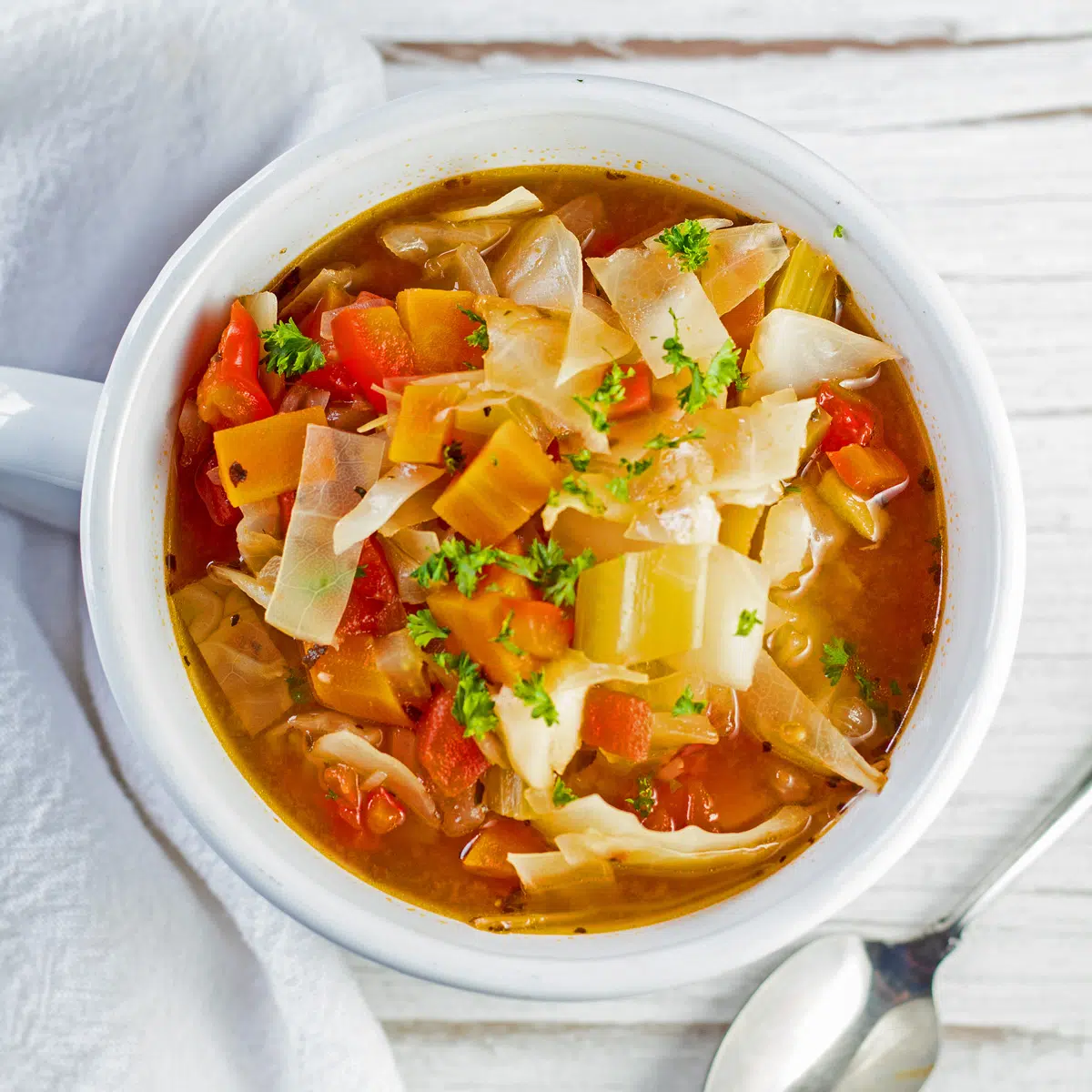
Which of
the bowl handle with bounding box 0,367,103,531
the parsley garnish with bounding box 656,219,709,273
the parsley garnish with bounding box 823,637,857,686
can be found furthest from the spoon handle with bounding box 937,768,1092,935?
the bowl handle with bounding box 0,367,103,531

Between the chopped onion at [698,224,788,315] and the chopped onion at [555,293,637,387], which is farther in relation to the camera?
the chopped onion at [698,224,788,315]

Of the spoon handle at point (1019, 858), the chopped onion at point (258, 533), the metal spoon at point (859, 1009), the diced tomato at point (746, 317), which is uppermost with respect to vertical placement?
the diced tomato at point (746, 317)

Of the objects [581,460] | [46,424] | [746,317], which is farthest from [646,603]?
[46,424]

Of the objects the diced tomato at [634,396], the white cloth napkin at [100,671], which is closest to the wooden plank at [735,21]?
the white cloth napkin at [100,671]

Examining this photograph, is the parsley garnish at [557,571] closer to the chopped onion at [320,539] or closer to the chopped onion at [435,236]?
the chopped onion at [320,539]

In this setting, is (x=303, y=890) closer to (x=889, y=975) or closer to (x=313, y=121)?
(x=889, y=975)

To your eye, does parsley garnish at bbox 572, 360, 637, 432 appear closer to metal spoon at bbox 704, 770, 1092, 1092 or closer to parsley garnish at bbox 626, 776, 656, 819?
parsley garnish at bbox 626, 776, 656, 819
